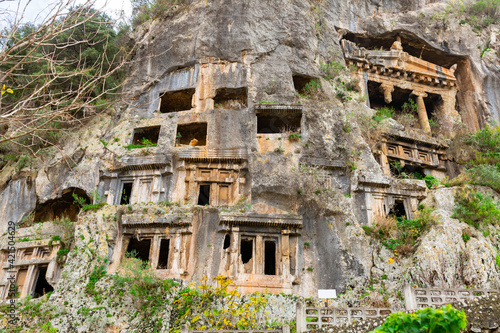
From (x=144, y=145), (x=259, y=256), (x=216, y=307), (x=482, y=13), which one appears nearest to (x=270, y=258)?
(x=259, y=256)

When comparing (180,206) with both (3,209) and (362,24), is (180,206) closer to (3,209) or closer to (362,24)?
(3,209)

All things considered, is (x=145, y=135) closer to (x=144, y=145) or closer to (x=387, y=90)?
(x=144, y=145)

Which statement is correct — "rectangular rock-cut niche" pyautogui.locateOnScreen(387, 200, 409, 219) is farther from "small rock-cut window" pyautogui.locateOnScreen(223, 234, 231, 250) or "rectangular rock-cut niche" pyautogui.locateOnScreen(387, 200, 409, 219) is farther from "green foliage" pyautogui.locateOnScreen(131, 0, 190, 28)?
"green foliage" pyautogui.locateOnScreen(131, 0, 190, 28)

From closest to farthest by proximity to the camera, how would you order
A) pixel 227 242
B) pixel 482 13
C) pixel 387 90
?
pixel 227 242
pixel 387 90
pixel 482 13

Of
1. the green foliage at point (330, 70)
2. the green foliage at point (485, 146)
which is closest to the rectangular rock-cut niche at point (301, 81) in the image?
the green foliage at point (330, 70)

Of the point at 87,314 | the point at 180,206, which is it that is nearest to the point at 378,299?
the point at 180,206

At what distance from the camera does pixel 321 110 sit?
65.6 feet

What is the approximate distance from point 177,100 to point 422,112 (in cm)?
1546

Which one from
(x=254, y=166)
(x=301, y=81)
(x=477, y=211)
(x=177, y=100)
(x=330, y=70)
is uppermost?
(x=330, y=70)

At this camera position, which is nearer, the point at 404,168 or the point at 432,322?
the point at 432,322

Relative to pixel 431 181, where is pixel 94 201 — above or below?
below

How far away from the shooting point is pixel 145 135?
22.0m

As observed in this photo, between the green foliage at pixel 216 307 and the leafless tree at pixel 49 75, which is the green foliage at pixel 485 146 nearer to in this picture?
the green foliage at pixel 216 307

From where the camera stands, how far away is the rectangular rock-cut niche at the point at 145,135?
20.9 metres
